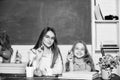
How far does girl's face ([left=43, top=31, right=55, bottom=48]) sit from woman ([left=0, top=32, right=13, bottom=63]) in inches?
22.8

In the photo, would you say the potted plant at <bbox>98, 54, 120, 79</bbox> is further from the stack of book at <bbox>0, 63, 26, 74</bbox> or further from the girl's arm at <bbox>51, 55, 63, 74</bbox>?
the stack of book at <bbox>0, 63, 26, 74</bbox>

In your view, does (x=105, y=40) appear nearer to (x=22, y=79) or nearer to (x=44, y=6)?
(x=44, y=6)

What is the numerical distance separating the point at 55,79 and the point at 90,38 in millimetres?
939

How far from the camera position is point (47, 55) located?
2088 millimetres

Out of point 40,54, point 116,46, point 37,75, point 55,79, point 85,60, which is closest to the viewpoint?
point 55,79

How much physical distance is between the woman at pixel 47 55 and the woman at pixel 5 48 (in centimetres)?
→ 46

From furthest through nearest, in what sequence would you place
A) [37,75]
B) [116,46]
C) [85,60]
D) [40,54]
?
[116,46] → [85,60] → [40,54] → [37,75]

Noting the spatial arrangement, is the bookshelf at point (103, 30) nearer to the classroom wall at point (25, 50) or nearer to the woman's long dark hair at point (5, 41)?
the classroom wall at point (25, 50)

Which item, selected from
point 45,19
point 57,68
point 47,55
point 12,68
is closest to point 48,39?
point 47,55

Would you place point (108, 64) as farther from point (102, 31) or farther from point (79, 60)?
point (102, 31)

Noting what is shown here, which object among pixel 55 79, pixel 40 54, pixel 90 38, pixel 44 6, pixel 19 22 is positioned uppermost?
pixel 44 6

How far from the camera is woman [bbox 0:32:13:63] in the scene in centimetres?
238

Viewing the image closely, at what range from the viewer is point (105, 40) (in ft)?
7.93

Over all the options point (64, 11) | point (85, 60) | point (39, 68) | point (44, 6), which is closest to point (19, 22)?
point (44, 6)
